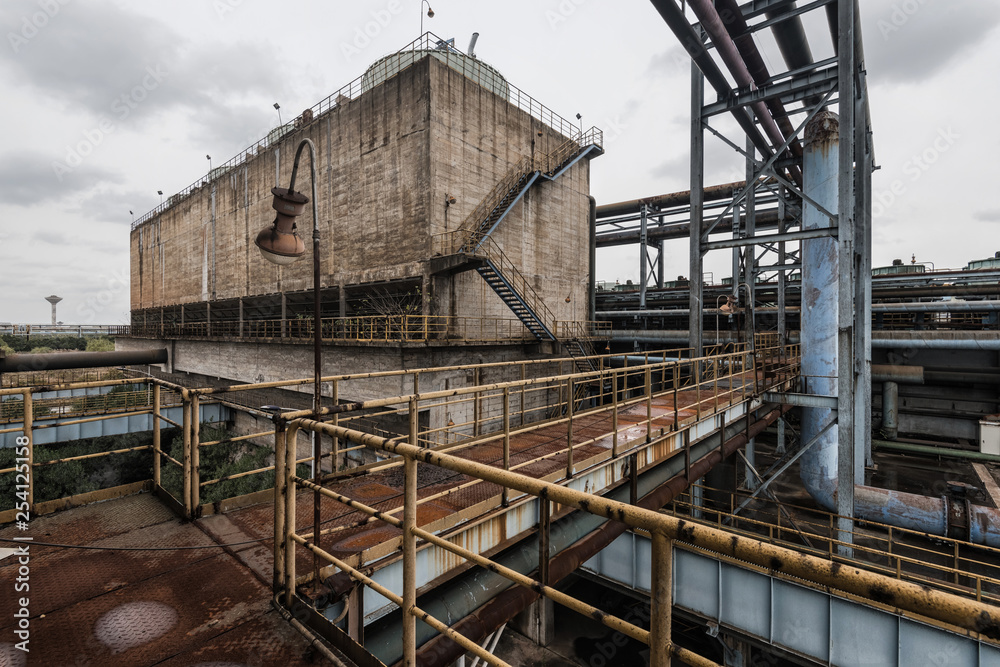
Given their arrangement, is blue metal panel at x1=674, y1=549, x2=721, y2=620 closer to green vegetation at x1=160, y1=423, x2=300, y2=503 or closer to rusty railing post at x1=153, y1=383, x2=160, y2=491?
rusty railing post at x1=153, y1=383, x2=160, y2=491

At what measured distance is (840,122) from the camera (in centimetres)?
939

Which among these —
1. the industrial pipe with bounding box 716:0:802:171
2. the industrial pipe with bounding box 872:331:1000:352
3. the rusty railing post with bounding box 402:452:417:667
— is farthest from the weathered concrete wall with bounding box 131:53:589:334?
the rusty railing post with bounding box 402:452:417:667

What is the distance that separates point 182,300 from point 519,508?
38819 millimetres

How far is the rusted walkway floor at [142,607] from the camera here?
2.44 meters

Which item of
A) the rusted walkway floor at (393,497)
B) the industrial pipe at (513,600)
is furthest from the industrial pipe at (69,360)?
the industrial pipe at (513,600)

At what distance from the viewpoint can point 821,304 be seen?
36.6ft

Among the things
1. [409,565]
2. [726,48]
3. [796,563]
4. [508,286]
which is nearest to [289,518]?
[409,565]

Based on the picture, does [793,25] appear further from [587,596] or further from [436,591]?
[587,596]

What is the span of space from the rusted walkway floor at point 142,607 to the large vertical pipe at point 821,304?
12392mm

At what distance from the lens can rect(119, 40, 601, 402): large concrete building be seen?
16562mm

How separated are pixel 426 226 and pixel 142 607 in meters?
15.0

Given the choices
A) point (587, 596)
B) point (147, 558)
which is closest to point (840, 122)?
point (147, 558)

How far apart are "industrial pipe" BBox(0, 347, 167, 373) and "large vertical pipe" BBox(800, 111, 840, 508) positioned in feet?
43.5

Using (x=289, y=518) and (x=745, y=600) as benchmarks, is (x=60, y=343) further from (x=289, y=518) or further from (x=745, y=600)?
(x=745, y=600)
